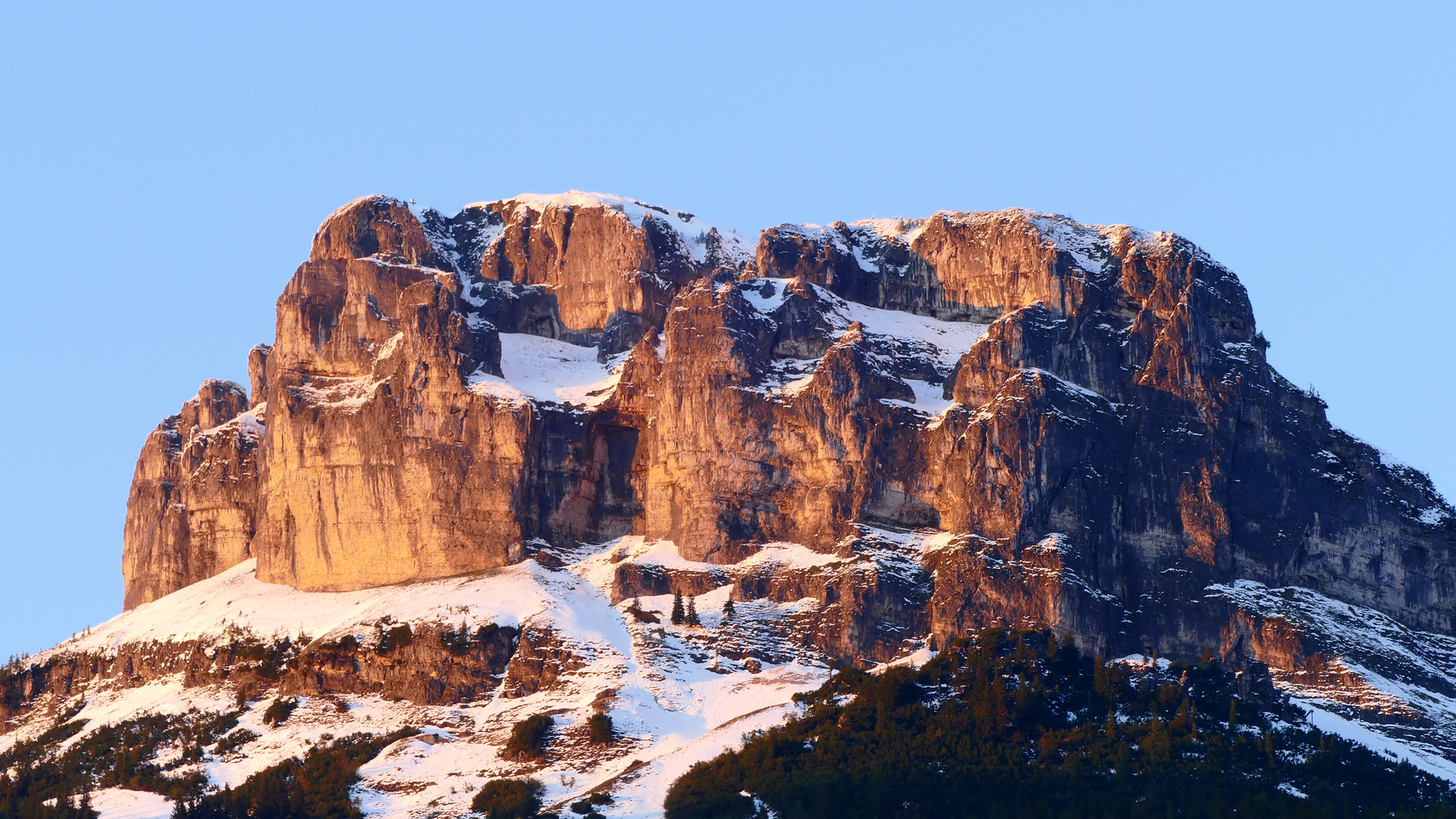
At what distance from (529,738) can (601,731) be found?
5.06 metres

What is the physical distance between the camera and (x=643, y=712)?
655 feet

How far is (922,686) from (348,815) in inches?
1552

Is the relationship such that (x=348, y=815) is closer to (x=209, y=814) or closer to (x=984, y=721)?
(x=209, y=814)

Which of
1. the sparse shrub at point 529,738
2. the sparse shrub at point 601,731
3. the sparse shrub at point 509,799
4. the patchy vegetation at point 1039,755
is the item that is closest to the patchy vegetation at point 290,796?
the sparse shrub at point 509,799

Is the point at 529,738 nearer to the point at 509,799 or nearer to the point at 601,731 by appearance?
the point at 601,731

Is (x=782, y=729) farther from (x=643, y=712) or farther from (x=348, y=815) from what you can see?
(x=348, y=815)

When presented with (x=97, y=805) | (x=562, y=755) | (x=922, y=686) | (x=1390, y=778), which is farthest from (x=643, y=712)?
(x=1390, y=778)

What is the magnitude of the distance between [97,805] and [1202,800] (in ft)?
250

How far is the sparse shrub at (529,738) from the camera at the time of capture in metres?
196

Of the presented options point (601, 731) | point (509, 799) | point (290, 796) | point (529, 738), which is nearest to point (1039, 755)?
point (601, 731)

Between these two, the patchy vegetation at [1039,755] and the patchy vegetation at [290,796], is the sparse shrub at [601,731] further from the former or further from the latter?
the patchy vegetation at [290,796]

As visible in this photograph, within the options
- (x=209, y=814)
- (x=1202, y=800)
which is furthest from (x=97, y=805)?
(x=1202, y=800)

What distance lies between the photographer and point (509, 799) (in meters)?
189

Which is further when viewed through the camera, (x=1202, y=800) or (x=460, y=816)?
(x=460, y=816)
